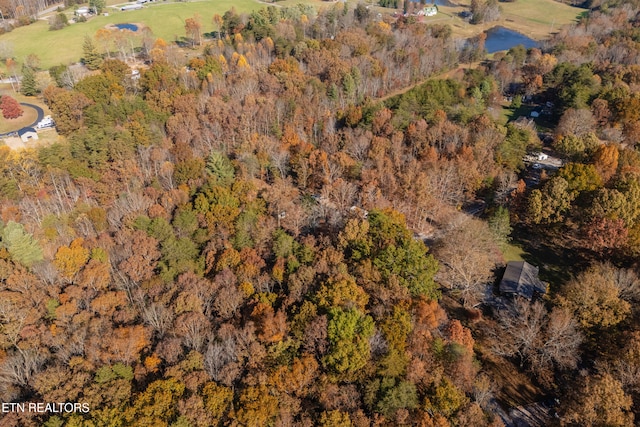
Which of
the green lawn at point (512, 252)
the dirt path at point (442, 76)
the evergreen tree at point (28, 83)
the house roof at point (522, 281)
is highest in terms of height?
the evergreen tree at point (28, 83)

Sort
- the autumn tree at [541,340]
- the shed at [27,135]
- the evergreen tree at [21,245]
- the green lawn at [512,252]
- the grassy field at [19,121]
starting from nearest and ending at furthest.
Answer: the autumn tree at [541,340] → the evergreen tree at [21,245] → the green lawn at [512,252] → the shed at [27,135] → the grassy field at [19,121]

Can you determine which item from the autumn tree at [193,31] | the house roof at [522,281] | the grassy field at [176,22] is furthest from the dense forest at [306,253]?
the grassy field at [176,22]

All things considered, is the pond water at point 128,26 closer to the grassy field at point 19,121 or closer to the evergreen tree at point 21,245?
the grassy field at point 19,121

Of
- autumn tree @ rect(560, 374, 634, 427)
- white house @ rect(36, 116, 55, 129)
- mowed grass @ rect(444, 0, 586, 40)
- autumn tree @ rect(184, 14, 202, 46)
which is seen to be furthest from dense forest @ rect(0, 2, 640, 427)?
mowed grass @ rect(444, 0, 586, 40)

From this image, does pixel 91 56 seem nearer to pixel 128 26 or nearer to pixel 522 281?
Answer: pixel 128 26

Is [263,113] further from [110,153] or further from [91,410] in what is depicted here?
[91,410]

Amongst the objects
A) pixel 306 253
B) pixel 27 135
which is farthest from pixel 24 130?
pixel 306 253

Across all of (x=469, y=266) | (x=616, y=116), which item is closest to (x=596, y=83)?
(x=616, y=116)

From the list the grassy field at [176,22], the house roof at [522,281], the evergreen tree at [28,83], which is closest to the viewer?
the house roof at [522,281]
